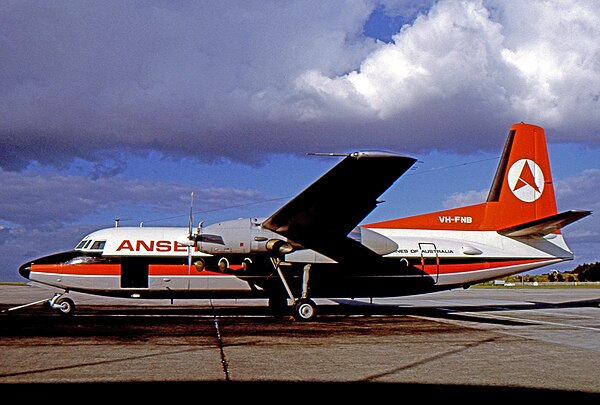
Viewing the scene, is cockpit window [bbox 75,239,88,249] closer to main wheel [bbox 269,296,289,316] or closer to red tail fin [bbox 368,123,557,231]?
main wheel [bbox 269,296,289,316]

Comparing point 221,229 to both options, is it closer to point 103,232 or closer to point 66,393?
point 103,232

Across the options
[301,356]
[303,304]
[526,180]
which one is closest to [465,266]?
[526,180]

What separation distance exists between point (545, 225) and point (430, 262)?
13.7 feet

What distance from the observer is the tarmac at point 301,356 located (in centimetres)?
775

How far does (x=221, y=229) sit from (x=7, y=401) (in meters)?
10.8

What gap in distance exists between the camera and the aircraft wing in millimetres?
13484

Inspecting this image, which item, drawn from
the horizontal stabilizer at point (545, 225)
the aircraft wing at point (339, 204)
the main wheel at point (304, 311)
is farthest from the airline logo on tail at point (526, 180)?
the main wheel at point (304, 311)

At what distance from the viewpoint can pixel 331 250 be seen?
60.1 feet

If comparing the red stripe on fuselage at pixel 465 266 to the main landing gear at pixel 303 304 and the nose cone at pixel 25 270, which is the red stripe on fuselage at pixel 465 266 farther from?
the nose cone at pixel 25 270

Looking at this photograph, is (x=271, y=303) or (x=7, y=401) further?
(x=271, y=303)

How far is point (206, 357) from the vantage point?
32.8 ft

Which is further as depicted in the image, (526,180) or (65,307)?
(526,180)

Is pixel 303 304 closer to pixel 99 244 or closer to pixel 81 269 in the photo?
pixel 99 244

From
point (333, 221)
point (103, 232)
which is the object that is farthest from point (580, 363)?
point (103, 232)
